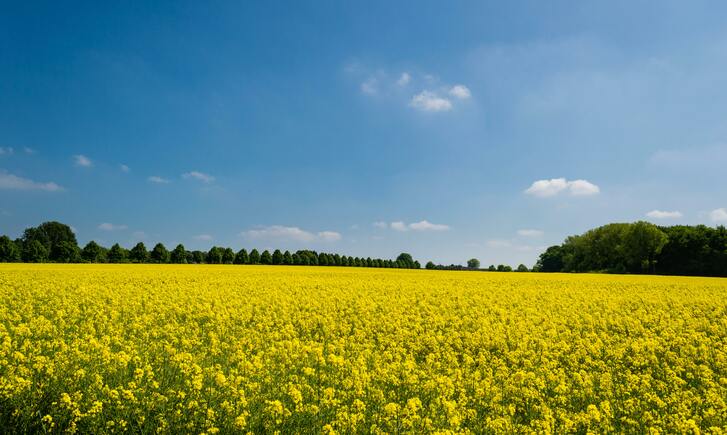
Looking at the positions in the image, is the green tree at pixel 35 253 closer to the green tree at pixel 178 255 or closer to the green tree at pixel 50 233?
the green tree at pixel 178 255

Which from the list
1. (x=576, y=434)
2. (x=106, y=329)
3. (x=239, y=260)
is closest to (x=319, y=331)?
(x=106, y=329)

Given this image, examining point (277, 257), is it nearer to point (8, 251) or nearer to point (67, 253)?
point (67, 253)

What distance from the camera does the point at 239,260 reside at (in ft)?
269

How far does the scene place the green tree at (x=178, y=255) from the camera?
78438 mm

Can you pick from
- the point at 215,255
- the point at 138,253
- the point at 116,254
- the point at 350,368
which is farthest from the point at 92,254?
the point at 350,368

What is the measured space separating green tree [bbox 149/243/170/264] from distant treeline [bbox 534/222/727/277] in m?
80.3

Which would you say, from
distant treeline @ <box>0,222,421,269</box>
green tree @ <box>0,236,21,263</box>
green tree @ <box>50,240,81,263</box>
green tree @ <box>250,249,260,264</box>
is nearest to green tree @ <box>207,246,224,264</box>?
distant treeline @ <box>0,222,421,269</box>

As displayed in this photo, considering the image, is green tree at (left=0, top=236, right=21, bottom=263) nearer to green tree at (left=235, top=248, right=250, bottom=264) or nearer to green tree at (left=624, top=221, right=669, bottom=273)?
green tree at (left=235, top=248, right=250, bottom=264)

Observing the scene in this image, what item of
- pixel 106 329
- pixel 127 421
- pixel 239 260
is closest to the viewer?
pixel 127 421

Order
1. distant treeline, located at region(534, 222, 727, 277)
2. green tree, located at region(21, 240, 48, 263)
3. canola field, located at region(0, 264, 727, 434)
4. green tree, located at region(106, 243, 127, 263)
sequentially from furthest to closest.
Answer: green tree, located at region(106, 243, 127, 263) → green tree, located at region(21, 240, 48, 263) → distant treeline, located at region(534, 222, 727, 277) → canola field, located at region(0, 264, 727, 434)

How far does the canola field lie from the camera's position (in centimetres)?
585

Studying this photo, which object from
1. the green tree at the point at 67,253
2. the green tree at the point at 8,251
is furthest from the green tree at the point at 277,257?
the green tree at the point at 8,251

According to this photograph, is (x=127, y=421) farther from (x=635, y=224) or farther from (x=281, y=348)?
(x=635, y=224)

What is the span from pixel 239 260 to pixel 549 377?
78.8 meters
